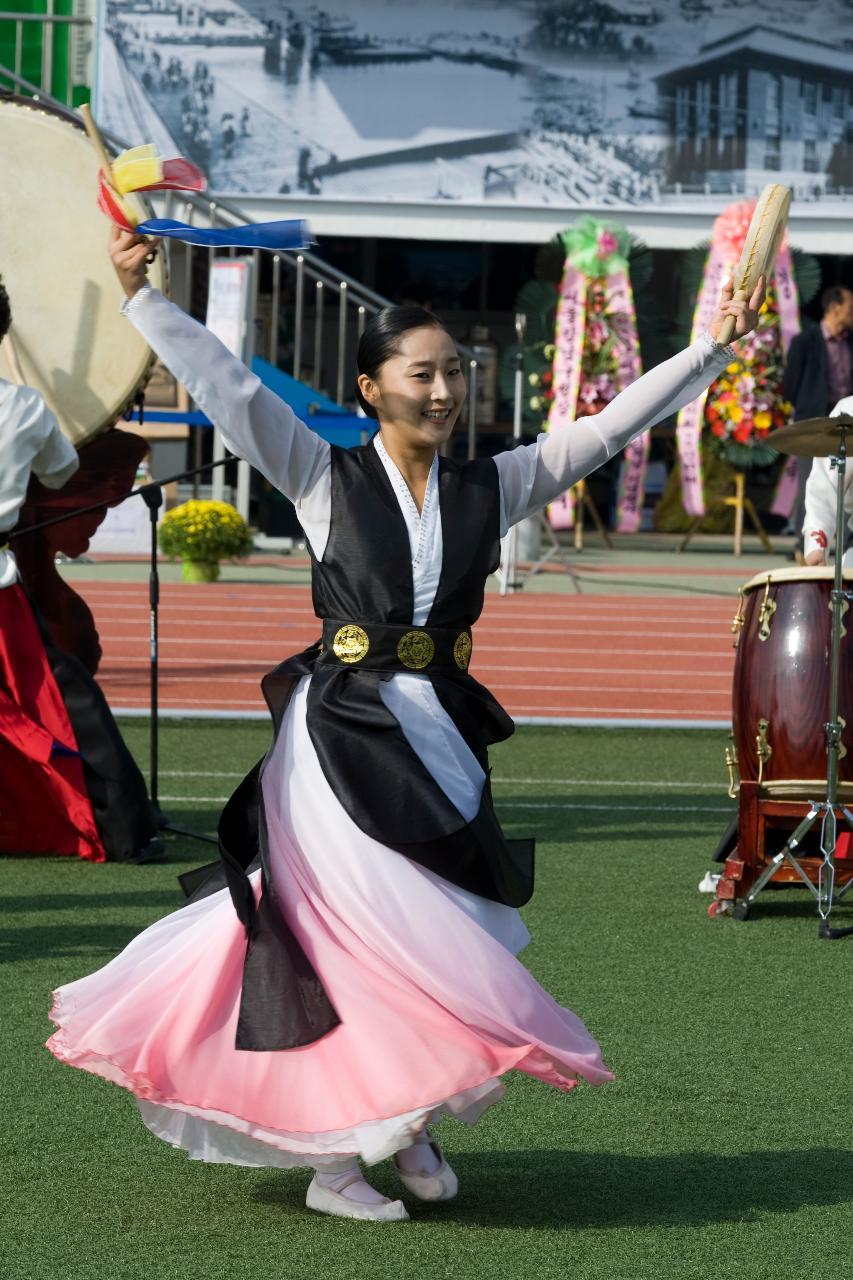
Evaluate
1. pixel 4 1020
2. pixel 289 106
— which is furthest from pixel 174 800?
pixel 289 106

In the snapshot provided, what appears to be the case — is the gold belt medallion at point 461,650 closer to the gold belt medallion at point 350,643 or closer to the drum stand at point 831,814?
the gold belt medallion at point 350,643

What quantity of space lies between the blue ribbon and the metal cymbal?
2272 mm

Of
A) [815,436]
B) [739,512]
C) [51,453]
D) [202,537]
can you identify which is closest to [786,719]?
[815,436]

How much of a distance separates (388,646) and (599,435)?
1.73 feet

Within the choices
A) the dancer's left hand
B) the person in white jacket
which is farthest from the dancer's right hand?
the person in white jacket

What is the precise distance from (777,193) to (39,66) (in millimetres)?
19587

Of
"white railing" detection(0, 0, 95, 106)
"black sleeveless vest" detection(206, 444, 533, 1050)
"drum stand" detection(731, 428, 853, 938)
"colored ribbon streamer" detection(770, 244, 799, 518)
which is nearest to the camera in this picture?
"black sleeveless vest" detection(206, 444, 533, 1050)

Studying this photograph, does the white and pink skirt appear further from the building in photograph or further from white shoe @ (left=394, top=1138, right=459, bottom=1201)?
the building in photograph

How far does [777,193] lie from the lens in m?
3.73

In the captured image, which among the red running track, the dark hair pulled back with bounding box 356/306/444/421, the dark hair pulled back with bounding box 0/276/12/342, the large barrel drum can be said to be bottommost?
the red running track

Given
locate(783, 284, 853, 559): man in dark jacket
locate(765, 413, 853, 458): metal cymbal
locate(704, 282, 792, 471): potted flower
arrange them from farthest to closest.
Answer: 1. locate(704, 282, 792, 471): potted flower
2. locate(783, 284, 853, 559): man in dark jacket
3. locate(765, 413, 853, 458): metal cymbal

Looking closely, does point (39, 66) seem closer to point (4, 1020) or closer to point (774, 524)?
point (774, 524)

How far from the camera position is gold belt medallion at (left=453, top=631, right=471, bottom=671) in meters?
3.46

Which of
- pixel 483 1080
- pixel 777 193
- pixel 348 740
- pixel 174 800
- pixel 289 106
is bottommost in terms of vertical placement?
pixel 174 800
